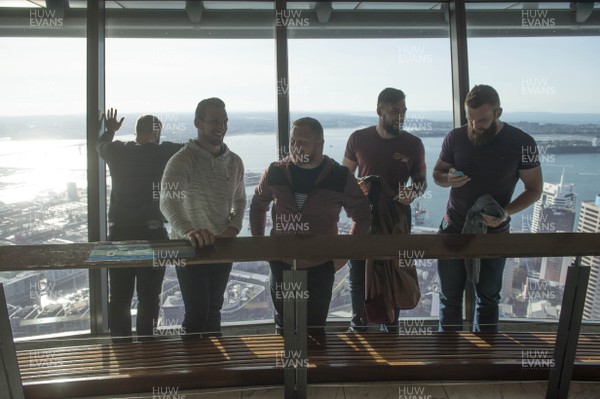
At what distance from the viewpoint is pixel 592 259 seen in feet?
12.6

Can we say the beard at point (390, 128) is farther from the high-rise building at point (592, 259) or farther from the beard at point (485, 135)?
the high-rise building at point (592, 259)

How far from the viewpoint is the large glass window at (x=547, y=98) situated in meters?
3.88

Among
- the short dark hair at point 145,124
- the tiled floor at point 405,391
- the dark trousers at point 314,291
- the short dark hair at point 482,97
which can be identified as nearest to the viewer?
the tiled floor at point 405,391

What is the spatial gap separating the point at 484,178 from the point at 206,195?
157 centimetres

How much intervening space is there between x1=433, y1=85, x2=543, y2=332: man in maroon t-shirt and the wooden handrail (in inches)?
24.6

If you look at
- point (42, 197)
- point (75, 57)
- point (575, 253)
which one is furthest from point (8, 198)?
point (575, 253)

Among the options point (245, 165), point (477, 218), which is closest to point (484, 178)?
point (477, 218)

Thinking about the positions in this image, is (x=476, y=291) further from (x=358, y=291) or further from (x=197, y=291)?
(x=197, y=291)

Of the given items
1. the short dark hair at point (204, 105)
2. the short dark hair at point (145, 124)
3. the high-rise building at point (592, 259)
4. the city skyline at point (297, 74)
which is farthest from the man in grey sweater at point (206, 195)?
the high-rise building at point (592, 259)

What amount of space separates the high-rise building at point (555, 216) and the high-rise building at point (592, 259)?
3.1 inches

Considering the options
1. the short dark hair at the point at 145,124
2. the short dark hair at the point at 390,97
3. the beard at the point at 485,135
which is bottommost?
the beard at the point at 485,135

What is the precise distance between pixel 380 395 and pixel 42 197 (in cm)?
282

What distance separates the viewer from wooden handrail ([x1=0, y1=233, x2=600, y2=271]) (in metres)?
2.05

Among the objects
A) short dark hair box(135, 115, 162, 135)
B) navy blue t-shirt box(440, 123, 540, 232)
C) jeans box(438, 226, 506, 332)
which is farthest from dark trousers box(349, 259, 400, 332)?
short dark hair box(135, 115, 162, 135)
